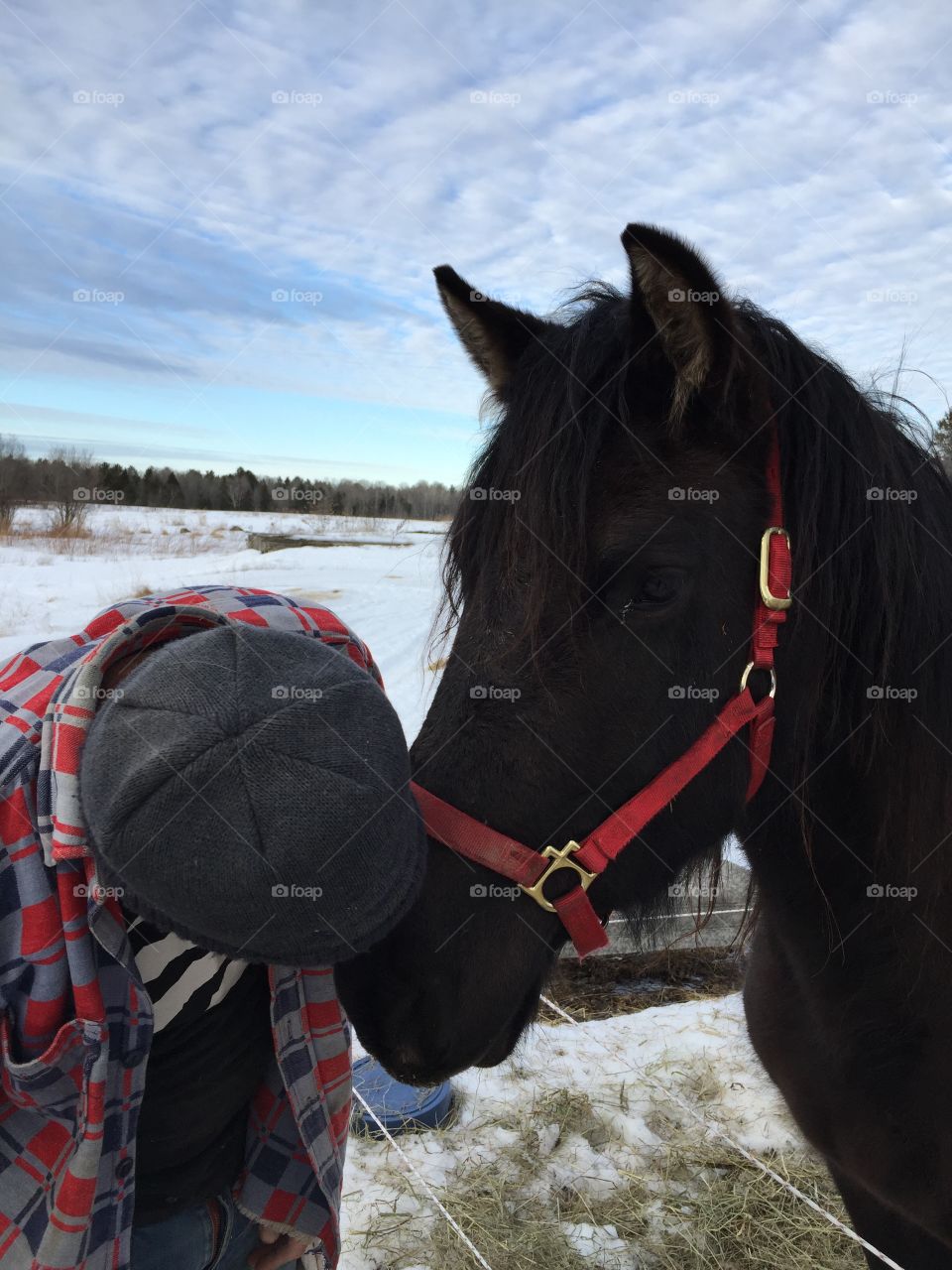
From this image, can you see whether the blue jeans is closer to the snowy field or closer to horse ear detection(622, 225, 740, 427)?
the snowy field

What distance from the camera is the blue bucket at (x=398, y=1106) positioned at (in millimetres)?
3334

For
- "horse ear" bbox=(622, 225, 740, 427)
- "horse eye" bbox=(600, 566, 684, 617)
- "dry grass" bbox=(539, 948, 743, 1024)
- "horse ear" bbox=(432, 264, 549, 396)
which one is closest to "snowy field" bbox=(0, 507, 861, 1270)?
"dry grass" bbox=(539, 948, 743, 1024)

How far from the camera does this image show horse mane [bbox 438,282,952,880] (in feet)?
5.04

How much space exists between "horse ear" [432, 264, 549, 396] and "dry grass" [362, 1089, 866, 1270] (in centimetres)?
289

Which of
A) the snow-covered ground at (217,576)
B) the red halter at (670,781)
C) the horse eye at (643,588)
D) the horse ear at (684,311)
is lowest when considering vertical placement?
the snow-covered ground at (217,576)

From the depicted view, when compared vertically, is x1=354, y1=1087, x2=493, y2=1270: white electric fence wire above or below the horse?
below

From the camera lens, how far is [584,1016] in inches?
163

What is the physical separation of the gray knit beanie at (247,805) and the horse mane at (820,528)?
487 mm

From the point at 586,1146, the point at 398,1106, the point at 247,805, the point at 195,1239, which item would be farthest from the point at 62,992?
the point at 586,1146

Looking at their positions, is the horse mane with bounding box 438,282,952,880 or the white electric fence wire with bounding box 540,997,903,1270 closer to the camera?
the horse mane with bounding box 438,282,952,880

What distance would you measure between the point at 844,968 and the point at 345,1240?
2.18 meters

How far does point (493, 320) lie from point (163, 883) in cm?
135

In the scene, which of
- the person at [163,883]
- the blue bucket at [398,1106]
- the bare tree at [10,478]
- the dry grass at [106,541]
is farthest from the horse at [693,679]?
the bare tree at [10,478]

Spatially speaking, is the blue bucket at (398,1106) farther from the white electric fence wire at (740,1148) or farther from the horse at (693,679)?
the horse at (693,679)
